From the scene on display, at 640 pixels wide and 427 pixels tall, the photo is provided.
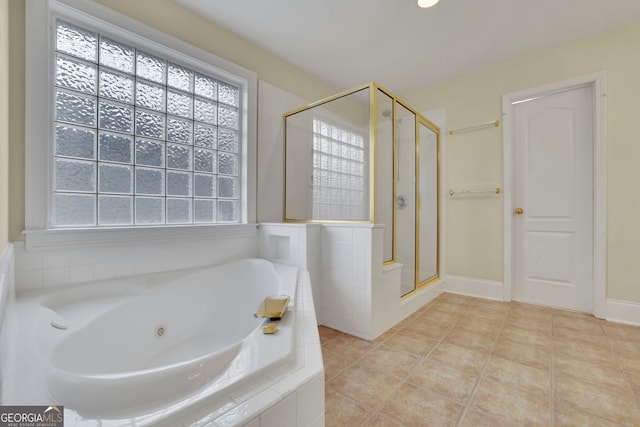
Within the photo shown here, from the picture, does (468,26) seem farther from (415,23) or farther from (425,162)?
(425,162)

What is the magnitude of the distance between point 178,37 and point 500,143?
304 cm

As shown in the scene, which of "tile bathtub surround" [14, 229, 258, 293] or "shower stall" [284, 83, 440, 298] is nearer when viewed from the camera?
"tile bathtub surround" [14, 229, 258, 293]

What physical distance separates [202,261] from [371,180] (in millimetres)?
1415

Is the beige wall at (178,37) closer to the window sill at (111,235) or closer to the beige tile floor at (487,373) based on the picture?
the window sill at (111,235)

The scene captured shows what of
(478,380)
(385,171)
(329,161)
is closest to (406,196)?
(385,171)

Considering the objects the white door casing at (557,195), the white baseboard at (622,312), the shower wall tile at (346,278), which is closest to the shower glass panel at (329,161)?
the shower wall tile at (346,278)

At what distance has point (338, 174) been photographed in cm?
224

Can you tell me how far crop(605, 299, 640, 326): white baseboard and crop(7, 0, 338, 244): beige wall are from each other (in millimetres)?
3303

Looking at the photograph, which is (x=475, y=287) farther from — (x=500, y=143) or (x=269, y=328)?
(x=269, y=328)

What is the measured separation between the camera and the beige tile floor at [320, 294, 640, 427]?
115 centimetres

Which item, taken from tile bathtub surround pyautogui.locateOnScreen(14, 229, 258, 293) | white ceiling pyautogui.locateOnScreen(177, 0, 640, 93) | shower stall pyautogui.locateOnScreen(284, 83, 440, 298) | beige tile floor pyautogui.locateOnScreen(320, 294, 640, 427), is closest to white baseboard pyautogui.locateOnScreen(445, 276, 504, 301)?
shower stall pyautogui.locateOnScreen(284, 83, 440, 298)

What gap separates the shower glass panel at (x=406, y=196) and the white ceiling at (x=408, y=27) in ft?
2.00

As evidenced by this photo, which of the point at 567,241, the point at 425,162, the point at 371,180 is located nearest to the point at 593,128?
the point at 567,241

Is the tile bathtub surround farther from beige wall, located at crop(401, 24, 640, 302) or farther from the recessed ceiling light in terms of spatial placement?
beige wall, located at crop(401, 24, 640, 302)
